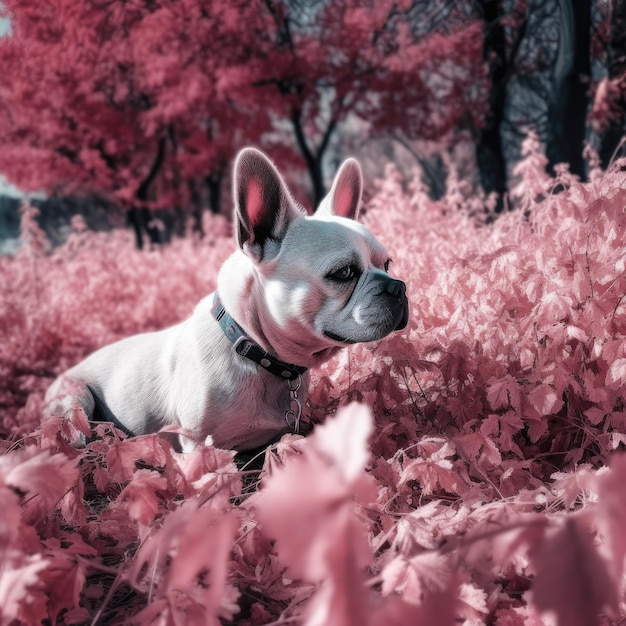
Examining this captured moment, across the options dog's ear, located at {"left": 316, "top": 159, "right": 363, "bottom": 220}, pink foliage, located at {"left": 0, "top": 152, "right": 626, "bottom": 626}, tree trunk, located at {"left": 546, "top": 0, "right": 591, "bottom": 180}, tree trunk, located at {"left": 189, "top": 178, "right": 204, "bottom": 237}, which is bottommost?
tree trunk, located at {"left": 189, "top": 178, "right": 204, "bottom": 237}

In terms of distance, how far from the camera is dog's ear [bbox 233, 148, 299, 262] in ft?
7.12

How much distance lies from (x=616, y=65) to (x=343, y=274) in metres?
4.95

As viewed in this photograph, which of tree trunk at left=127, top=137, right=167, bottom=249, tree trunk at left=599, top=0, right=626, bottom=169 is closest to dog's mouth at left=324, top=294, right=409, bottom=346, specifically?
tree trunk at left=599, top=0, right=626, bottom=169

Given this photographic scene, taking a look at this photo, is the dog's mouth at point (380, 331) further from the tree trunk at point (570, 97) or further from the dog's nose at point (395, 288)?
the tree trunk at point (570, 97)

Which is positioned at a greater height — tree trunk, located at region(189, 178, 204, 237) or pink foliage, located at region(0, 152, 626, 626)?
pink foliage, located at region(0, 152, 626, 626)

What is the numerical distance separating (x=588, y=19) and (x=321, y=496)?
6.40m

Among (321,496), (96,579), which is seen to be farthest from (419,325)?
(321,496)

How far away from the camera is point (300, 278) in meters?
2.20

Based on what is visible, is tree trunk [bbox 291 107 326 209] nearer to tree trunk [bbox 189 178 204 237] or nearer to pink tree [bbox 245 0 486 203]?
pink tree [bbox 245 0 486 203]

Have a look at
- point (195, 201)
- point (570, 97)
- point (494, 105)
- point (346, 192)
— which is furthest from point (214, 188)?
point (346, 192)

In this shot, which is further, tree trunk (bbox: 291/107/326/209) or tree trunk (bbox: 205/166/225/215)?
tree trunk (bbox: 205/166/225/215)

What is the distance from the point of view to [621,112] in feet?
18.4

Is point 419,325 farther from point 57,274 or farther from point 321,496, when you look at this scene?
point 57,274

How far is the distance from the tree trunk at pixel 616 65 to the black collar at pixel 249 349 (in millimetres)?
4436
